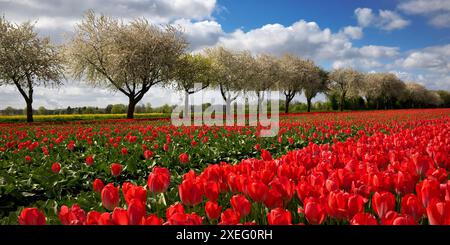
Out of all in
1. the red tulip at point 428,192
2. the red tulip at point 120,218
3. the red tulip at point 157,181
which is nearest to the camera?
the red tulip at point 120,218

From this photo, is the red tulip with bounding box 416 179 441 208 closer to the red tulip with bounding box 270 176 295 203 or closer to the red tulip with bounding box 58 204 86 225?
the red tulip with bounding box 270 176 295 203

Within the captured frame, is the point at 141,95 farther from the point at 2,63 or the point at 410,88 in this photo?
the point at 410,88

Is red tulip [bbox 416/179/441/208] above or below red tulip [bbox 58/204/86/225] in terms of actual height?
above

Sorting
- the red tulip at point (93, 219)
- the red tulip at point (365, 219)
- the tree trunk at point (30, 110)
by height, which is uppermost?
the tree trunk at point (30, 110)

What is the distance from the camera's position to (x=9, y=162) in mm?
8070

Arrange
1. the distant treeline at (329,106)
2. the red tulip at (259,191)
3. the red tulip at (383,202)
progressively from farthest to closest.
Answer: the distant treeline at (329,106)
the red tulip at (259,191)
the red tulip at (383,202)

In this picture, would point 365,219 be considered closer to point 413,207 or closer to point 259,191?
point 413,207

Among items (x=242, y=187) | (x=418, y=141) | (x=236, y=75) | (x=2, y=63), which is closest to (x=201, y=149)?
(x=418, y=141)

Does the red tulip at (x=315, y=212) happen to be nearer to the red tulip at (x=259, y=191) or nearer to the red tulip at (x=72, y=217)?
the red tulip at (x=259, y=191)

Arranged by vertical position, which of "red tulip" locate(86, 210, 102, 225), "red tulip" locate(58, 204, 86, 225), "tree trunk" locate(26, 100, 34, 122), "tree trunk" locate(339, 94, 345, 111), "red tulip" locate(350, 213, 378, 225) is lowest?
"red tulip" locate(58, 204, 86, 225)

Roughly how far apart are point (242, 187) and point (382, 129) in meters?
13.7

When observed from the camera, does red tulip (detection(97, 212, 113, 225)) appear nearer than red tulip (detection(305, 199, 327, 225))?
Yes

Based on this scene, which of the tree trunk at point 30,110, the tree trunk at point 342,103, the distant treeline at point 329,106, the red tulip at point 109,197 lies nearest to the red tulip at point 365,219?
the red tulip at point 109,197

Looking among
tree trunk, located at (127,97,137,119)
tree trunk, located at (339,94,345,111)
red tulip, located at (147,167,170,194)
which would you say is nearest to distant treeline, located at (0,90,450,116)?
tree trunk, located at (339,94,345,111)
